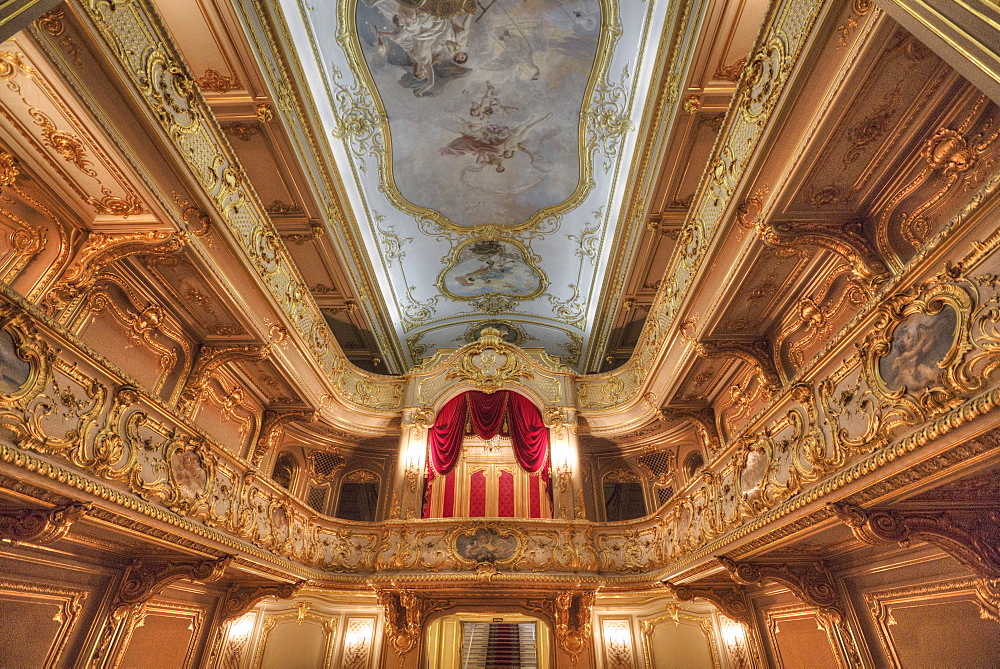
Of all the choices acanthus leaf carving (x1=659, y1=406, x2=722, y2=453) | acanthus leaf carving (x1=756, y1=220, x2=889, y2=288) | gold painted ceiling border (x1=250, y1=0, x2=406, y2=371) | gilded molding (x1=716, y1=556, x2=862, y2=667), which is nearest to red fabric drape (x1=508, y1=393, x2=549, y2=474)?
acanthus leaf carving (x1=659, y1=406, x2=722, y2=453)

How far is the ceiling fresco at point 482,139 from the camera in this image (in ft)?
26.1

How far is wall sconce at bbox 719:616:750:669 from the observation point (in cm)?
787

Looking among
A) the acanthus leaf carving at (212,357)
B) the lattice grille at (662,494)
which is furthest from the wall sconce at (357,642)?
the lattice grille at (662,494)

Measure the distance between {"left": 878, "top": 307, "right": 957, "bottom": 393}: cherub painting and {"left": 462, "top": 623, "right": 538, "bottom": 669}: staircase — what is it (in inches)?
331

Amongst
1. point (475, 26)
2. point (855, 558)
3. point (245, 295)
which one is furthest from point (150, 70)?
point (855, 558)

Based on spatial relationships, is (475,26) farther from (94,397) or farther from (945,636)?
(945,636)

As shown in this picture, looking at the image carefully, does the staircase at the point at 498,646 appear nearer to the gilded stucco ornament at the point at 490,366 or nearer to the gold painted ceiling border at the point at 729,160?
the gilded stucco ornament at the point at 490,366

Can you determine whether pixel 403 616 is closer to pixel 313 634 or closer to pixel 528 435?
pixel 313 634

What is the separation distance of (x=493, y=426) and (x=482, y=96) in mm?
6554

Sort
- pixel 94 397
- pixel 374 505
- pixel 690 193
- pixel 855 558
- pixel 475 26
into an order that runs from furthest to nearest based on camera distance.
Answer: pixel 374 505 → pixel 690 193 → pixel 475 26 → pixel 855 558 → pixel 94 397

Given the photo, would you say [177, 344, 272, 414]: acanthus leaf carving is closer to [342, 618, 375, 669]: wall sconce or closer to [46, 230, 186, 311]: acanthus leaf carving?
[46, 230, 186, 311]: acanthus leaf carving

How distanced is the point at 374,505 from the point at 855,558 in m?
9.36

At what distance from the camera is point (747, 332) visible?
23.4ft

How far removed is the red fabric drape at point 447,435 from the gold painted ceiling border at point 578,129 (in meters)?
4.01
